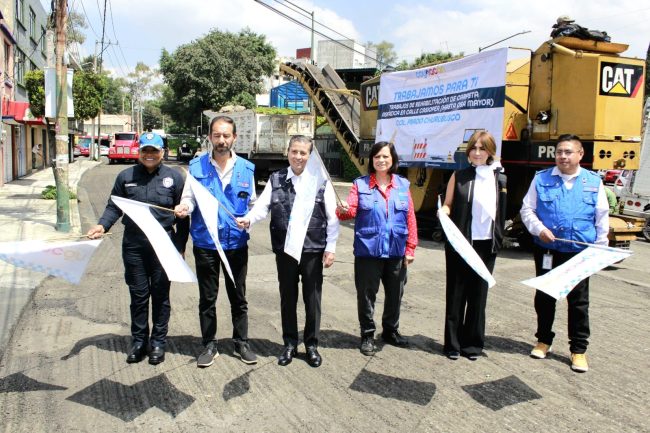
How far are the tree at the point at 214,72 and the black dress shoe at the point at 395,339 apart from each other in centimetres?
3584

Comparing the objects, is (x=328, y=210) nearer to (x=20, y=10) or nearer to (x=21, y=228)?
(x=21, y=228)

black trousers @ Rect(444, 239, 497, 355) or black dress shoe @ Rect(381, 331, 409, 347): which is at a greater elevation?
black trousers @ Rect(444, 239, 497, 355)

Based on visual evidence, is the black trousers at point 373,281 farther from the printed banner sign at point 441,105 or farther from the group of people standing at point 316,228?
the printed banner sign at point 441,105

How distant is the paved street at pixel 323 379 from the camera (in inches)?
136

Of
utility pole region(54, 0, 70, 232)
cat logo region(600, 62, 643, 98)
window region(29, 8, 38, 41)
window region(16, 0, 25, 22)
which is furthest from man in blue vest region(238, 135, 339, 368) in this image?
window region(29, 8, 38, 41)

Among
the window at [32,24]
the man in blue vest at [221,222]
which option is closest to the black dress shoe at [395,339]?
the man in blue vest at [221,222]

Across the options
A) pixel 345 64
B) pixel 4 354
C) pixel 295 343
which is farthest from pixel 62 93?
pixel 345 64

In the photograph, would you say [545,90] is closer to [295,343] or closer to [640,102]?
[640,102]

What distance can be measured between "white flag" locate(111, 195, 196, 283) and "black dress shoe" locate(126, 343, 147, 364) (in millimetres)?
864

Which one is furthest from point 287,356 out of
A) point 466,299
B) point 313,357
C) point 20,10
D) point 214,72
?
point 214,72

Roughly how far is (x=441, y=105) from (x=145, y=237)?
749 centimetres

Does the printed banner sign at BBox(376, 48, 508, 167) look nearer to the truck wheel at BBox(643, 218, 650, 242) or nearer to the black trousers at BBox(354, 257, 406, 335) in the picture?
the truck wheel at BBox(643, 218, 650, 242)

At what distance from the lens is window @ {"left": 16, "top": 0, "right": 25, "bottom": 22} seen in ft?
77.9

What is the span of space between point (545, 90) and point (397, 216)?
5.87 m
